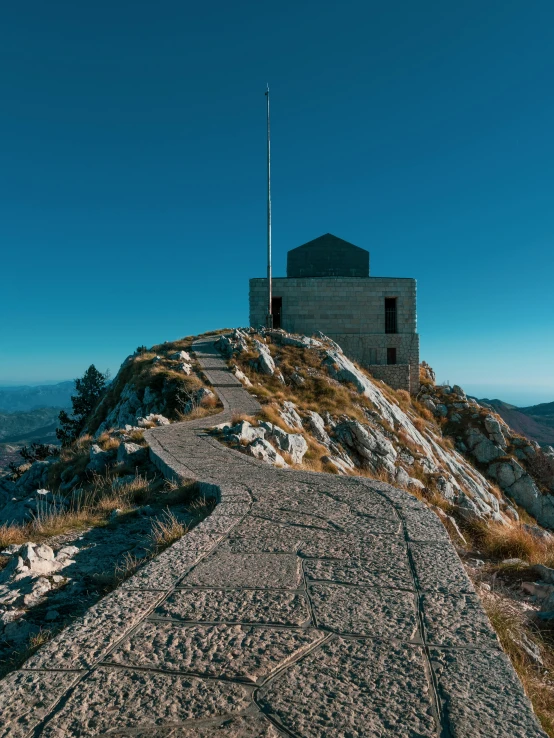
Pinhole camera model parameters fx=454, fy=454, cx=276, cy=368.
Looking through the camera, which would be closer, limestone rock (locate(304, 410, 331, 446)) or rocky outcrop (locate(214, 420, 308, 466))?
rocky outcrop (locate(214, 420, 308, 466))

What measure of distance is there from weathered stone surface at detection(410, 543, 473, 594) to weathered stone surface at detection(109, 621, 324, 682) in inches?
48.9

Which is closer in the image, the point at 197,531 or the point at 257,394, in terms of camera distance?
the point at 197,531

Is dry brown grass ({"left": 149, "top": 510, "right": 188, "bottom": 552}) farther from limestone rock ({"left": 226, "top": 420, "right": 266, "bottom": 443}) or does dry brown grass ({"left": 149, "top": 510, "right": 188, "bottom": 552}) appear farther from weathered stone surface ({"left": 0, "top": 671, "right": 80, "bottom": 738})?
limestone rock ({"left": 226, "top": 420, "right": 266, "bottom": 443})

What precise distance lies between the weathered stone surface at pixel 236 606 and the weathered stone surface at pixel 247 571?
0.45ft

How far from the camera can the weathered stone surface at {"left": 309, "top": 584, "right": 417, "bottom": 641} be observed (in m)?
3.07

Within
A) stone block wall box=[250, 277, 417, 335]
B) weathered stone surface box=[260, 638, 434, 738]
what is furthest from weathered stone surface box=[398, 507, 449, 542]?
stone block wall box=[250, 277, 417, 335]

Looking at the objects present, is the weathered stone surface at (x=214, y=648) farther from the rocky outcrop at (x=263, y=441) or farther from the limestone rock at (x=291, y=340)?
the limestone rock at (x=291, y=340)

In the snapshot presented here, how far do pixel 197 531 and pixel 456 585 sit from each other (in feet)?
8.56

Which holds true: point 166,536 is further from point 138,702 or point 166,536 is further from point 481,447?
point 481,447

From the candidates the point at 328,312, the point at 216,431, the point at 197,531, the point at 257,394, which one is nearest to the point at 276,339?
the point at 328,312

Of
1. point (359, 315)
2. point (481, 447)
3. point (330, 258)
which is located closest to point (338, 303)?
point (359, 315)

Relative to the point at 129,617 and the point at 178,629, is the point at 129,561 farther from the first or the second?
the point at 178,629

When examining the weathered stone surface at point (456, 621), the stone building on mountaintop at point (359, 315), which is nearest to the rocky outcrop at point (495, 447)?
the stone building on mountaintop at point (359, 315)

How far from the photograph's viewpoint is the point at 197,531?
4.90 metres
